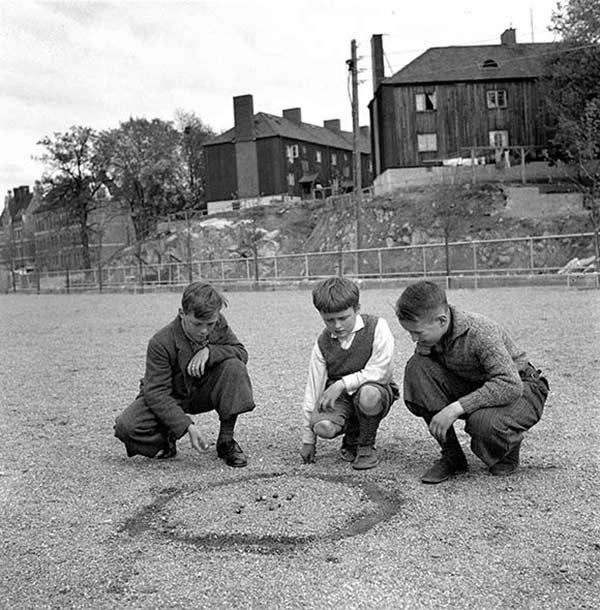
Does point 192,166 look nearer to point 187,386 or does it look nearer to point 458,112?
point 458,112

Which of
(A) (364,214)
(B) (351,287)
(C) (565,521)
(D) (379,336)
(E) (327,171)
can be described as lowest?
(C) (565,521)

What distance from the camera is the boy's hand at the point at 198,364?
4586 millimetres

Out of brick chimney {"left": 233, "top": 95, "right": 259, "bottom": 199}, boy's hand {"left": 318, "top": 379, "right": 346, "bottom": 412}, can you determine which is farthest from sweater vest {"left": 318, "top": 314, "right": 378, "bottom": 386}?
brick chimney {"left": 233, "top": 95, "right": 259, "bottom": 199}

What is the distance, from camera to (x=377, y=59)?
48406 mm

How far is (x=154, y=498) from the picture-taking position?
13.3ft

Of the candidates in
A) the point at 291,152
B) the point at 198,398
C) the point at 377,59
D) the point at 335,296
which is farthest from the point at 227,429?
the point at 291,152

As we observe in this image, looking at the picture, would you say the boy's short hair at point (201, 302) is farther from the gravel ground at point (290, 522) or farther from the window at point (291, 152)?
the window at point (291, 152)

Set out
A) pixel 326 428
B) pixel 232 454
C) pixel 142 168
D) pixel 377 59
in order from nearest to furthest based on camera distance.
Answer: pixel 326 428
pixel 232 454
pixel 377 59
pixel 142 168

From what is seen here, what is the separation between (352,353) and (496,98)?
43.9m

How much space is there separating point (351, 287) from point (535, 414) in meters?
1.17

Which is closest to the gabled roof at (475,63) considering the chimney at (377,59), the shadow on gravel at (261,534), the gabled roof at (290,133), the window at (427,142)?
the chimney at (377,59)

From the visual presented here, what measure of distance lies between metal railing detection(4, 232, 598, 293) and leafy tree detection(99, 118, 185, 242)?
67.1 feet

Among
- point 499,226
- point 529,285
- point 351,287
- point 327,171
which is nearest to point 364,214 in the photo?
point 499,226

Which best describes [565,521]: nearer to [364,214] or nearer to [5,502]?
[5,502]
